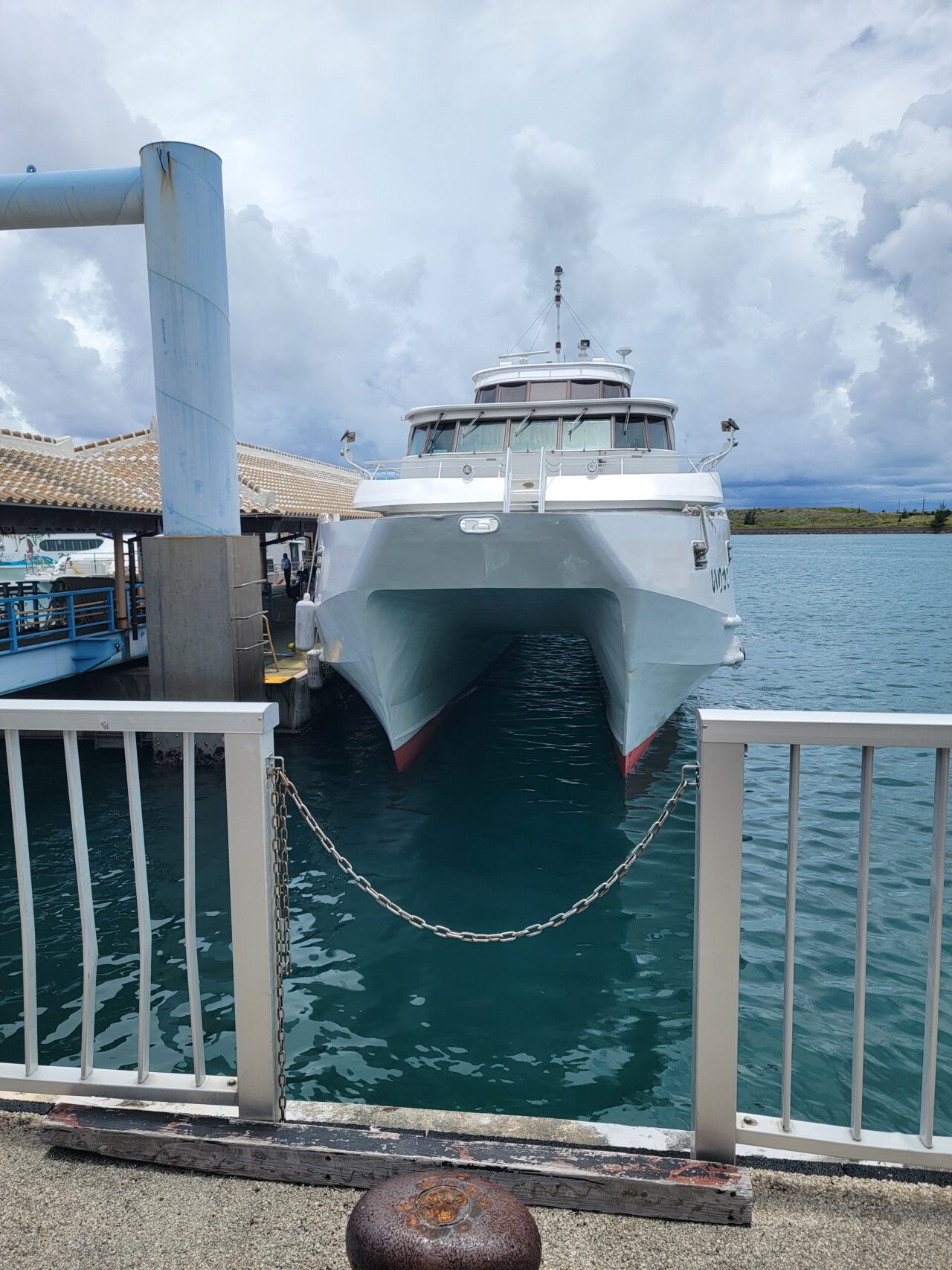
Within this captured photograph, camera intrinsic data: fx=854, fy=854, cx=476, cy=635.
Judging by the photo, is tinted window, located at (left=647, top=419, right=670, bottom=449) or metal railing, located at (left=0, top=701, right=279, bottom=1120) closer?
metal railing, located at (left=0, top=701, right=279, bottom=1120)

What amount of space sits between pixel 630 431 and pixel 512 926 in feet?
25.8

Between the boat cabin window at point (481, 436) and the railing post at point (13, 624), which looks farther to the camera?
the boat cabin window at point (481, 436)

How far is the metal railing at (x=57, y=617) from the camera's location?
12.0 m

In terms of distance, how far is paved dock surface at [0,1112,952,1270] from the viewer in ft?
6.85

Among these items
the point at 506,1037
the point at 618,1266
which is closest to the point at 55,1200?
the point at 618,1266

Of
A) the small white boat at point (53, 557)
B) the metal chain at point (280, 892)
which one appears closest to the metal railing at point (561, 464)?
the metal chain at point (280, 892)

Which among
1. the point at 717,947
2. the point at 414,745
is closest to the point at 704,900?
the point at 717,947

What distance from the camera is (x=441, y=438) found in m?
13.0

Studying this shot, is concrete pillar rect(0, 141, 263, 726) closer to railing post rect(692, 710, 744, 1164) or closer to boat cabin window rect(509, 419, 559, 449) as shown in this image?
boat cabin window rect(509, 419, 559, 449)

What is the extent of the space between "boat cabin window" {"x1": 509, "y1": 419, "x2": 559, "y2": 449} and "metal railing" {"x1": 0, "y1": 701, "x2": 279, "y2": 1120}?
1052 centimetres

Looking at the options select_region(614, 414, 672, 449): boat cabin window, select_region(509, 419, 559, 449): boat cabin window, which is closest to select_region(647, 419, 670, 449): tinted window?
select_region(614, 414, 672, 449): boat cabin window

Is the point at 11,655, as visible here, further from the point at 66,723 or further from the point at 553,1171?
the point at 553,1171

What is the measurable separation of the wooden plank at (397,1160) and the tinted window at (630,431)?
1098 centimetres

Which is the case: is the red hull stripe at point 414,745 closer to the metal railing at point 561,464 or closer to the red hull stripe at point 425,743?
the red hull stripe at point 425,743
